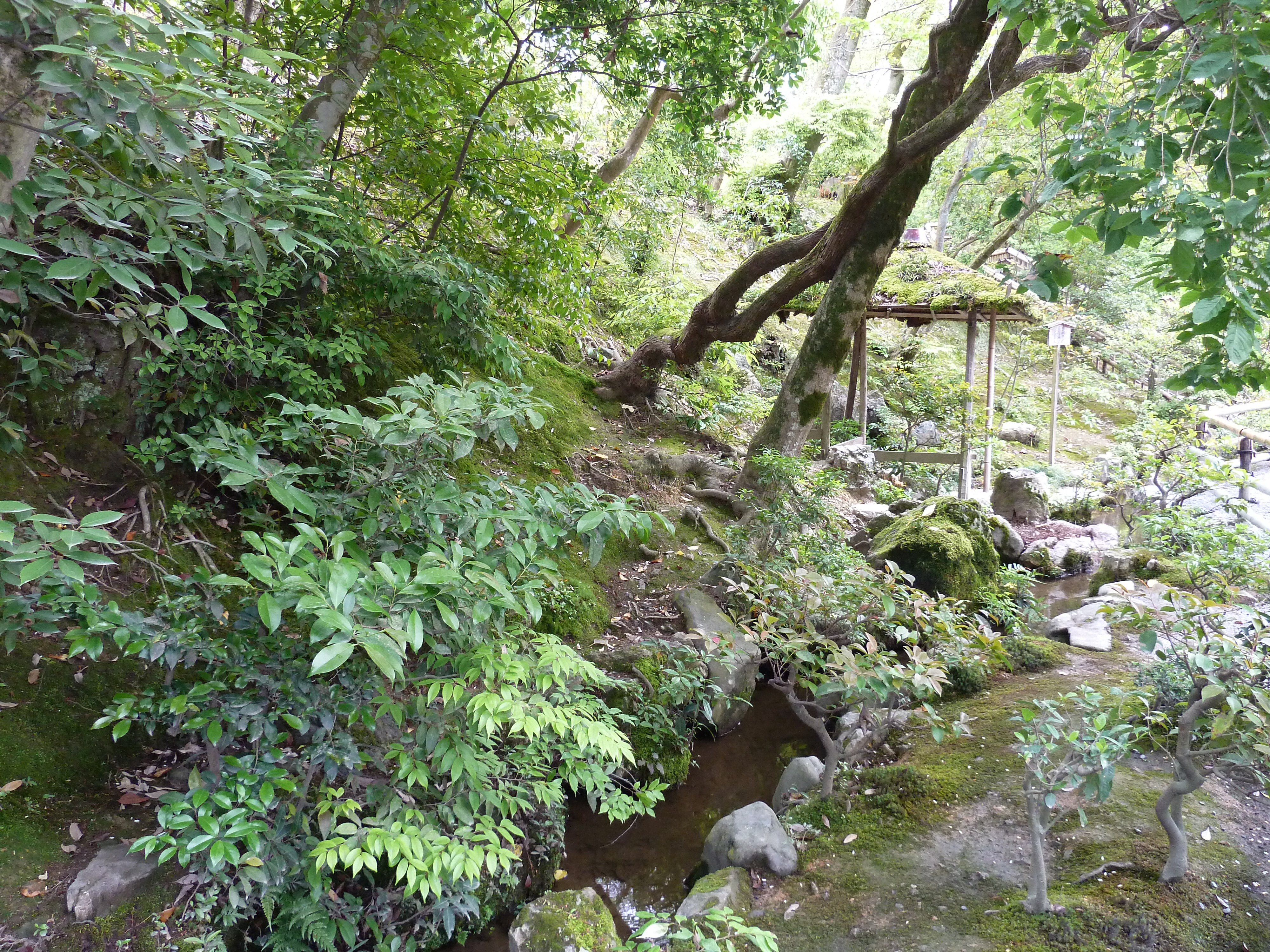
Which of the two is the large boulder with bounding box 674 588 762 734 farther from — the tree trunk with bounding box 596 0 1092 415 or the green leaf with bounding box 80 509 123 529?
the green leaf with bounding box 80 509 123 529

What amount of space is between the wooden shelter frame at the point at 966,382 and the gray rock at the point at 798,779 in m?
6.43

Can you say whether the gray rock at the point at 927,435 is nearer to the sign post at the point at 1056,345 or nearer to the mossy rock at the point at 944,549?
the sign post at the point at 1056,345

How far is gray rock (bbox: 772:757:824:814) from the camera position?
386 cm

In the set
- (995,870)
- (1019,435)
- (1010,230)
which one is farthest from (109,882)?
(1019,435)

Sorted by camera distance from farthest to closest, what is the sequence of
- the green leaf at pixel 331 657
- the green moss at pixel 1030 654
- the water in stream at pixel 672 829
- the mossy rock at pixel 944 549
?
1. the mossy rock at pixel 944 549
2. the green moss at pixel 1030 654
3. the water in stream at pixel 672 829
4. the green leaf at pixel 331 657

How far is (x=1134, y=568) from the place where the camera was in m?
7.00

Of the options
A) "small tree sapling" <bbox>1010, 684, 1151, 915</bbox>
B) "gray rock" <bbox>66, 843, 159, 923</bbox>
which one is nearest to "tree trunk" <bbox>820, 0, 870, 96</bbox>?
"small tree sapling" <bbox>1010, 684, 1151, 915</bbox>

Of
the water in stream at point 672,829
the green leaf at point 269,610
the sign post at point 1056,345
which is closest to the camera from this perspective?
the green leaf at point 269,610

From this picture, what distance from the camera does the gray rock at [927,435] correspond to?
530 inches

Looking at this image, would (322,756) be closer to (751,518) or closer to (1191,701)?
(1191,701)

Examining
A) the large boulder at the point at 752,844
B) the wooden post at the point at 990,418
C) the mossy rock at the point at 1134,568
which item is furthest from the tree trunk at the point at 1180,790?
the wooden post at the point at 990,418

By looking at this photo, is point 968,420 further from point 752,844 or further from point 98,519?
point 98,519

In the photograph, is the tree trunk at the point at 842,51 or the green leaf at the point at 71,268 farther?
the tree trunk at the point at 842,51

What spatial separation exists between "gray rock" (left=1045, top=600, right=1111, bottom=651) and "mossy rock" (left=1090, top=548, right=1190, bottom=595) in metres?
0.96
